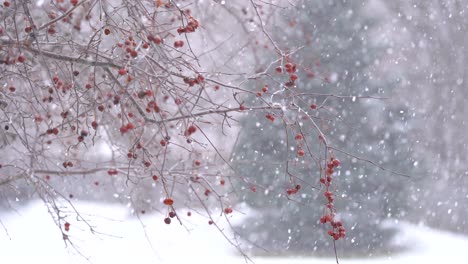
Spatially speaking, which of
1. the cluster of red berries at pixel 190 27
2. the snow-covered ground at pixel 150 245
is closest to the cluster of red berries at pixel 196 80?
the cluster of red berries at pixel 190 27

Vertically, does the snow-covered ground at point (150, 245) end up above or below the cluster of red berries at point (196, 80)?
above

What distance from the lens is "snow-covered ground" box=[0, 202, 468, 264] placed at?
9.24 m

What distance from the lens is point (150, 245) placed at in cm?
903

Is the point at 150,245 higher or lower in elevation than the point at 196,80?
higher

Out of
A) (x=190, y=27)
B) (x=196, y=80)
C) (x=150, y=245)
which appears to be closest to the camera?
(x=196, y=80)

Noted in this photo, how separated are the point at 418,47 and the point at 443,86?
0.97 m

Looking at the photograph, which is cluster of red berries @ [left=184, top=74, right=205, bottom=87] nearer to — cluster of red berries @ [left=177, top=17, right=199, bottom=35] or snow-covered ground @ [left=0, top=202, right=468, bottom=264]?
cluster of red berries @ [left=177, top=17, right=199, bottom=35]

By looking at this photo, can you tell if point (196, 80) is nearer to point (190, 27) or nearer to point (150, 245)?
point (190, 27)

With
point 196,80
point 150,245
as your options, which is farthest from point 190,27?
point 150,245

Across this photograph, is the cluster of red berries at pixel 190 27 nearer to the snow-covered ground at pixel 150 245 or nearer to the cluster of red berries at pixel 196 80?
the cluster of red berries at pixel 196 80

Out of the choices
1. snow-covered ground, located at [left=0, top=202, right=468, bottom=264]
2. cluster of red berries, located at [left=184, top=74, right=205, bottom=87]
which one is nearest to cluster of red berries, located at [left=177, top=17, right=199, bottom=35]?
cluster of red berries, located at [left=184, top=74, right=205, bottom=87]

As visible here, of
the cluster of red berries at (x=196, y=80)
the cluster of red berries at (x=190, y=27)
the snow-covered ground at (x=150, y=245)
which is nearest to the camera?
the cluster of red berries at (x=196, y=80)

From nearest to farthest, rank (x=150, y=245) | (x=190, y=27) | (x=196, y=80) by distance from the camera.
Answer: (x=196, y=80)
(x=190, y=27)
(x=150, y=245)

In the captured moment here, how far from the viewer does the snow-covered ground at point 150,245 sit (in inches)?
364
